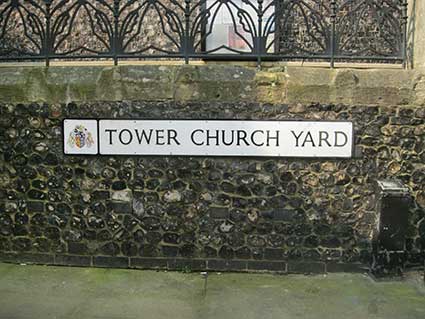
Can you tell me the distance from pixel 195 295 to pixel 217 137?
1.67m

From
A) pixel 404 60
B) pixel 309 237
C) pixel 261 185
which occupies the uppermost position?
pixel 404 60

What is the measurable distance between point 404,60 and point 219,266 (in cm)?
310

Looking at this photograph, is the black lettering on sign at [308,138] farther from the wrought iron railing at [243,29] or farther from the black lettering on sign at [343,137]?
the wrought iron railing at [243,29]

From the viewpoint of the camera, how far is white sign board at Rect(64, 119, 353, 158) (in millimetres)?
5379

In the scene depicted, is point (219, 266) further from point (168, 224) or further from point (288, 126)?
point (288, 126)

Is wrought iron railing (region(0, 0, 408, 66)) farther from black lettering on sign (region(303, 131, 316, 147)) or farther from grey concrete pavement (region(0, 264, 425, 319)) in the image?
grey concrete pavement (region(0, 264, 425, 319))

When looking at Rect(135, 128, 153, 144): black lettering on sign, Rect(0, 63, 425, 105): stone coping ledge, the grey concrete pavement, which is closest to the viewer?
the grey concrete pavement

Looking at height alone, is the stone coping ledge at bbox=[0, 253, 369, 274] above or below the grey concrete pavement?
above

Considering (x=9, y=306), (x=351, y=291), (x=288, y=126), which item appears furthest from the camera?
(x=288, y=126)

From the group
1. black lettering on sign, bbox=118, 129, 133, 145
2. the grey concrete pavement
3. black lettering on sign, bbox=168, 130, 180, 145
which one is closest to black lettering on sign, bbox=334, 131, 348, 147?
the grey concrete pavement

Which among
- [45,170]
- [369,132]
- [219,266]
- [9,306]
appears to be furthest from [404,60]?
[9,306]

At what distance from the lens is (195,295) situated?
4.88m

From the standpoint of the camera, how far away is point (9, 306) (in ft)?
14.8

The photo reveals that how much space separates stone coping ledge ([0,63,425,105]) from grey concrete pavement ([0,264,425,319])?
1914mm
